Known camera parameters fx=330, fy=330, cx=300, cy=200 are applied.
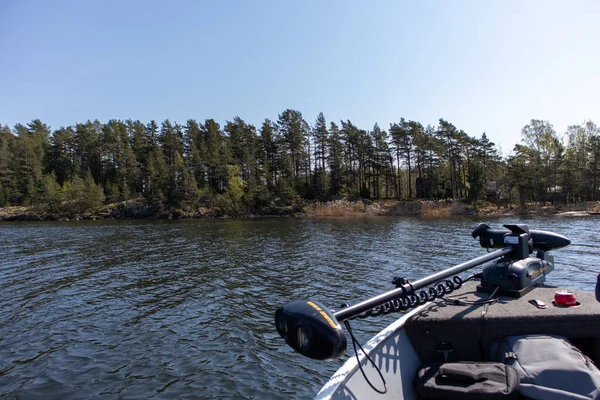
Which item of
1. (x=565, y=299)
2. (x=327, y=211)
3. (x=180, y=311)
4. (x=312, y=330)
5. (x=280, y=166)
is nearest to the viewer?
(x=312, y=330)

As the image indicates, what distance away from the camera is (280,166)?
74.4 metres

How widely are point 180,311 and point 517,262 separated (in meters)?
8.03

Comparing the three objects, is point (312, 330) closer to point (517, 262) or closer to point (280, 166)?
point (517, 262)

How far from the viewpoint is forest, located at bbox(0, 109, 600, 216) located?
56.7 meters

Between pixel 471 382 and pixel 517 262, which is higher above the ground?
pixel 517 262

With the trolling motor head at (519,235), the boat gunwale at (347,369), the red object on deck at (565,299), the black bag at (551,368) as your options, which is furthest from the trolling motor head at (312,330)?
the trolling motor head at (519,235)

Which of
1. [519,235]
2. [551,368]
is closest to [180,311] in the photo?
[519,235]

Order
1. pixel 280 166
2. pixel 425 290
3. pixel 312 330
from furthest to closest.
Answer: pixel 280 166, pixel 425 290, pixel 312 330

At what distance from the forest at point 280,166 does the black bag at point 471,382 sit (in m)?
60.2

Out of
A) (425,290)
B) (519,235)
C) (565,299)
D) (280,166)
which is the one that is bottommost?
(565,299)

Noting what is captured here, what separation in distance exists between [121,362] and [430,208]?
5220 centimetres

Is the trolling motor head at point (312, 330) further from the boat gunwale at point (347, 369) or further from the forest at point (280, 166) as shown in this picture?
the forest at point (280, 166)

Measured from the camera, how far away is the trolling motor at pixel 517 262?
408 cm

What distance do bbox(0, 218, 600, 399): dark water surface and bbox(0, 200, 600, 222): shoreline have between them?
31960mm
